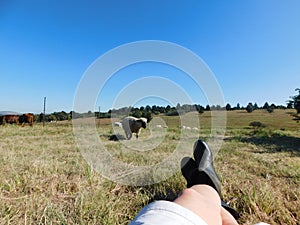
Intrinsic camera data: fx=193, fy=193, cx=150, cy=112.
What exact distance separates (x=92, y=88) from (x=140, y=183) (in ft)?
2.72

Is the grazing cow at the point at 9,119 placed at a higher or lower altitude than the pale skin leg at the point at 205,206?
higher

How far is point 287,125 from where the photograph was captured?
6.96m

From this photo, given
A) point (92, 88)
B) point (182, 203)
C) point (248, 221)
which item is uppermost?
point (92, 88)

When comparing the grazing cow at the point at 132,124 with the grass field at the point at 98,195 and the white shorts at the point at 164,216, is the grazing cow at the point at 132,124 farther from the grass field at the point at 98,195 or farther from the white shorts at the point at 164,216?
the white shorts at the point at 164,216

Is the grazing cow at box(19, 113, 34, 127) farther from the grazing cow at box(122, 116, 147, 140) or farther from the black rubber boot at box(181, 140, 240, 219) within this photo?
the black rubber boot at box(181, 140, 240, 219)

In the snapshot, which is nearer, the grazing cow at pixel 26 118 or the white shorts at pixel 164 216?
the white shorts at pixel 164 216

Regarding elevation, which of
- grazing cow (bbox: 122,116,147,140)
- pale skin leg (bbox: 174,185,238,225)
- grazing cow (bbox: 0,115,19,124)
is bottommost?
pale skin leg (bbox: 174,185,238,225)

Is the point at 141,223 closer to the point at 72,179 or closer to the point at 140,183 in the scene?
the point at 140,183

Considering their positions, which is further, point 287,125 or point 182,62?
point 287,125

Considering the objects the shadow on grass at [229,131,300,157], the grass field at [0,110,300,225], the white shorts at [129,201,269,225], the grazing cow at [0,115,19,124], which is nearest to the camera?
the white shorts at [129,201,269,225]

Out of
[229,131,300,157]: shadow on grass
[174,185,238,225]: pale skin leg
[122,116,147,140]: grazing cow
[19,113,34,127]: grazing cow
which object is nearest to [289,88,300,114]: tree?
[229,131,300,157]: shadow on grass

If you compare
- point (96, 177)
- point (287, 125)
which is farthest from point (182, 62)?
point (287, 125)

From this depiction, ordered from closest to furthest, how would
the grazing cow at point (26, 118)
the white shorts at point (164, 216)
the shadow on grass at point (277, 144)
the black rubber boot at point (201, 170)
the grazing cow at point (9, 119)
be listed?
the white shorts at point (164, 216)
the black rubber boot at point (201, 170)
the shadow on grass at point (277, 144)
the grazing cow at point (26, 118)
the grazing cow at point (9, 119)

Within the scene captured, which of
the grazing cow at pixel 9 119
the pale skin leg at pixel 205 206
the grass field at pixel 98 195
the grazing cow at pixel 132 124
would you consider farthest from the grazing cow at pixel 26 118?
the pale skin leg at pixel 205 206
